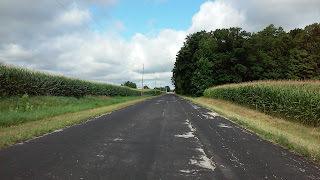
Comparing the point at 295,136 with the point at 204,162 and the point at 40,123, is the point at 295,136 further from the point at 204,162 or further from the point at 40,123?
the point at 40,123

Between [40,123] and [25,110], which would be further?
[25,110]

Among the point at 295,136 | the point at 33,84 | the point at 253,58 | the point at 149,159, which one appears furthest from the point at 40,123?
the point at 253,58

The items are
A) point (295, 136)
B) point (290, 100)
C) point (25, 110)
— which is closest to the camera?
point (295, 136)

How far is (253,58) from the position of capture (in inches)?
1873

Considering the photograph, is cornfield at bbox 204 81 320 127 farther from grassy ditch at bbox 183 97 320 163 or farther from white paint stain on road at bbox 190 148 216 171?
white paint stain on road at bbox 190 148 216 171

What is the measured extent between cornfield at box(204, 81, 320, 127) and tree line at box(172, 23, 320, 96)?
106 feet

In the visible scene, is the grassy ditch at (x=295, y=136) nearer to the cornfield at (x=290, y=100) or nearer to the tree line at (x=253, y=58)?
the cornfield at (x=290, y=100)

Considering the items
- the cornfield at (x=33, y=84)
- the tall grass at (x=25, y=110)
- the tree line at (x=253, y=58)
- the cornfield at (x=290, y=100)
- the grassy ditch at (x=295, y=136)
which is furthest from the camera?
the tree line at (x=253, y=58)

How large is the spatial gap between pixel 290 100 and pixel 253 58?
1586 inches

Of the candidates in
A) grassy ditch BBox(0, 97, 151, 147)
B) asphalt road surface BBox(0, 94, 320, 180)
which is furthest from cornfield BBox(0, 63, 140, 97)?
asphalt road surface BBox(0, 94, 320, 180)

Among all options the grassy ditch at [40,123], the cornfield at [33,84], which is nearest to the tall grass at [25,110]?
the grassy ditch at [40,123]

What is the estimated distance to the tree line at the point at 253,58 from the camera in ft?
155

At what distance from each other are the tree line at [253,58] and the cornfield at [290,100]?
32.4 metres

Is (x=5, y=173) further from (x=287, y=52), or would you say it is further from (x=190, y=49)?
(x=287, y=52)
